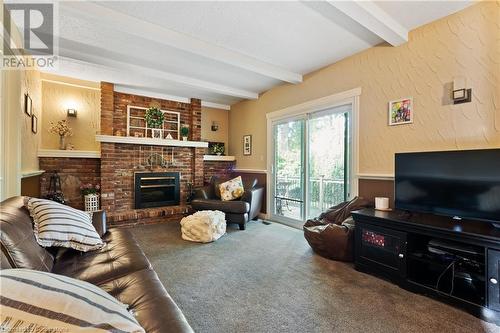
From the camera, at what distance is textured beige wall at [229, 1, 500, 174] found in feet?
7.20

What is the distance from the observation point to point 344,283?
217 centimetres

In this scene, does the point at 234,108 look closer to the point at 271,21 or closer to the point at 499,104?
the point at 271,21

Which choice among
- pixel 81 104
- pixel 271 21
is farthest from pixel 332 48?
pixel 81 104

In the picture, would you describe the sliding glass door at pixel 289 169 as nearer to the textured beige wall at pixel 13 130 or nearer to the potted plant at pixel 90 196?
the potted plant at pixel 90 196

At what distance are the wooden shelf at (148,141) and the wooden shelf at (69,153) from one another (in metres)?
0.30

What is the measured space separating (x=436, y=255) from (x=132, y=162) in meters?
4.64

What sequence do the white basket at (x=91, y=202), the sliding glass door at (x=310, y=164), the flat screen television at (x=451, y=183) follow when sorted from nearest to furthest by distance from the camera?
the flat screen television at (x=451, y=183) < the sliding glass door at (x=310, y=164) < the white basket at (x=91, y=202)

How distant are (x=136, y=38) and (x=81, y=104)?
2363mm

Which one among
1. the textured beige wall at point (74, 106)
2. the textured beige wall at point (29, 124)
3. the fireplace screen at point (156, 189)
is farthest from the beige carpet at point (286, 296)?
the textured beige wall at point (74, 106)

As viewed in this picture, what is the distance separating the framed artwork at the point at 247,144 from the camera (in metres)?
5.32

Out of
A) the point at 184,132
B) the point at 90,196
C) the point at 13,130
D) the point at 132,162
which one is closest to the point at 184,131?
the point at 184,132

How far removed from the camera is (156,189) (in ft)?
15.8

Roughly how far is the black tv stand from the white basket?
4.12 m

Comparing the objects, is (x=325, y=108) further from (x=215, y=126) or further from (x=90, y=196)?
(x=90, y=196)
